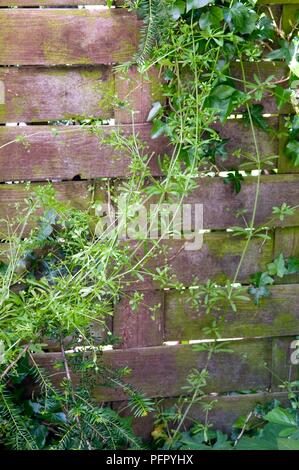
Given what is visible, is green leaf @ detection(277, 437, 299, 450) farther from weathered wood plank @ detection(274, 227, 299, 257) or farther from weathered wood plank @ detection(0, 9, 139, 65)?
weathered wood plank @ detection(0, 9, 139, 65)

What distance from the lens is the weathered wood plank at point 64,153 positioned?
Result: 2127 millimetres

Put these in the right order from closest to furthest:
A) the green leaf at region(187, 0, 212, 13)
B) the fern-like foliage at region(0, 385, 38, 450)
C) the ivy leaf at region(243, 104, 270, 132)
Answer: the fern-like foliage at region(0, 385, 38, 450)
the green leaf at region(187, 0, 212, 13)
the ivy leaf at region(243, 104, 270, 132)

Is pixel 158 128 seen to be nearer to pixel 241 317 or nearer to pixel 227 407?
pixel 241 317

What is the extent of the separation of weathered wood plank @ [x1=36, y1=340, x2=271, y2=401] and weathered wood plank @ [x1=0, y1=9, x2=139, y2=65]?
0.95m

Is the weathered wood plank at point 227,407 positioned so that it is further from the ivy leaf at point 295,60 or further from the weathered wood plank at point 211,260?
the ivy leaf at point 295,60

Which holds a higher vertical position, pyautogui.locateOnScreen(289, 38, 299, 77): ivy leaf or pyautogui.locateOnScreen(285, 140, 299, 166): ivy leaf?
pyautogui.locateOnScreen(289, 38, 299, 77): ivy leaf

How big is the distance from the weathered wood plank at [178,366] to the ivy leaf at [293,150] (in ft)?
2.12

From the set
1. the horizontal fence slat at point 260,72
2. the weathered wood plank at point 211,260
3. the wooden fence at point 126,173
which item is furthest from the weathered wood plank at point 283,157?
the weathered wood plank at point 211,260

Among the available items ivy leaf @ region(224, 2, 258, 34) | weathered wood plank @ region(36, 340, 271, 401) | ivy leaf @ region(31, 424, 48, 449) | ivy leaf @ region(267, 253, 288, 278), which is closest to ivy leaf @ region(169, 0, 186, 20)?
ivy leaf @ region(224, 2, 258, 34)

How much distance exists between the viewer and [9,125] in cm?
213

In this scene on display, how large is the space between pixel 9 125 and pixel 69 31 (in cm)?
34

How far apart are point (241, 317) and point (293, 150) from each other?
0.59 metres

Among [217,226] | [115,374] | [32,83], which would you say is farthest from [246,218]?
[32,83]

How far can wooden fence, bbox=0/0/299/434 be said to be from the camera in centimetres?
208
